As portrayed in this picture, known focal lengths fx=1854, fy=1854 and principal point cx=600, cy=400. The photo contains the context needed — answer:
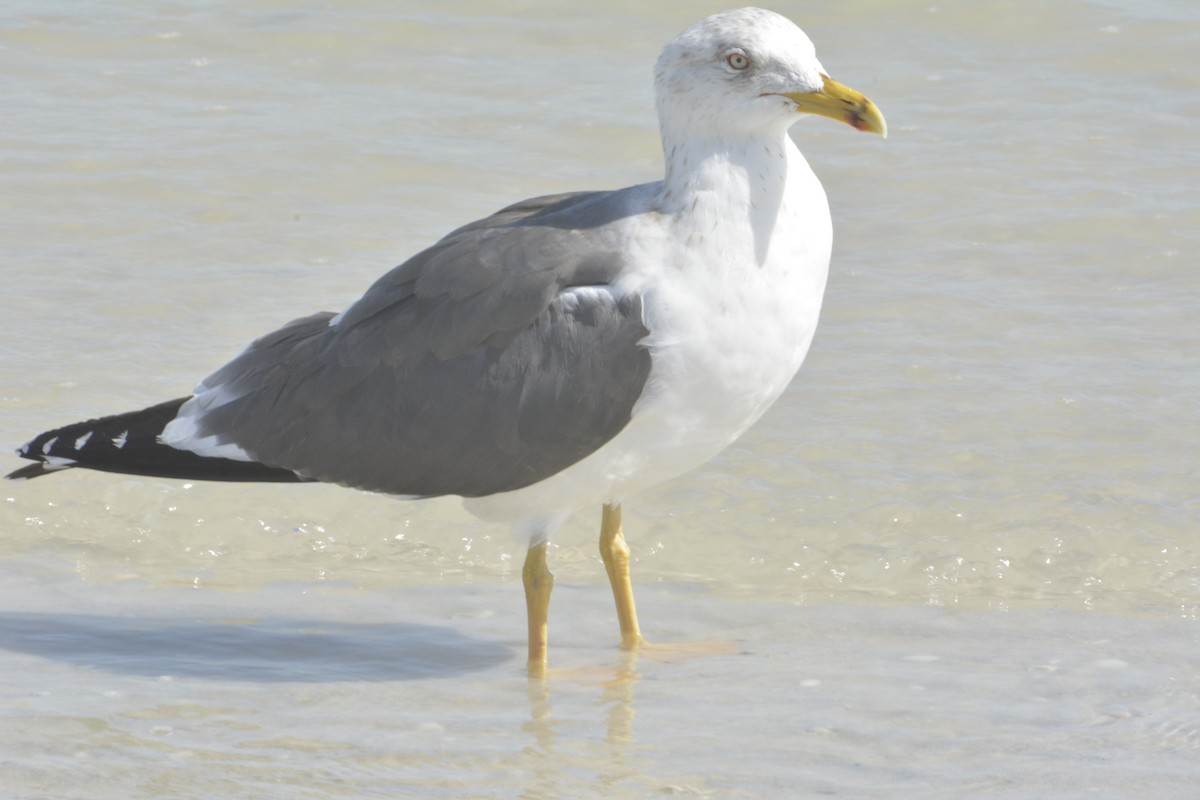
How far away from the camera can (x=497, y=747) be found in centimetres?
425

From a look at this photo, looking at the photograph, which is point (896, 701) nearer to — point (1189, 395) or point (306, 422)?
point (306, 422)

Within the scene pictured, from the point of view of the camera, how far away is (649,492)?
20.0 ft

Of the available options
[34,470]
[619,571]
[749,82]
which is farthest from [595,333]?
[34,470]

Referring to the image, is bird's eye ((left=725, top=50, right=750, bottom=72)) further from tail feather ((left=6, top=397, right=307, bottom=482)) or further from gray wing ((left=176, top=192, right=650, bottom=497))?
tail feather ((left=6, top=397, right=307, bottom=482))

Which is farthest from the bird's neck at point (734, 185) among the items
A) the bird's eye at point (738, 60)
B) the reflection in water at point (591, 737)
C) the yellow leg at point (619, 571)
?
the reflection in water at point (591, 737)

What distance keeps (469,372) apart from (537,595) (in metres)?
0.65

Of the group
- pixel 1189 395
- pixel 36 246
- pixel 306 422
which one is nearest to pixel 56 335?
pixel 36 246

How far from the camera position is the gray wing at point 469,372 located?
460 cm

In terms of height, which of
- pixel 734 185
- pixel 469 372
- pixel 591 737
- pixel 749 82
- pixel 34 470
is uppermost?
pixel 749 82

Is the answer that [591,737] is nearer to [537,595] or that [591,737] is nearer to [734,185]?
[537,595]

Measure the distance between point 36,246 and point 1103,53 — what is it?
19.0 ft

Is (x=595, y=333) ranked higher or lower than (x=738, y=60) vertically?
lower

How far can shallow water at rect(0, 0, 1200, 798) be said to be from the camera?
4.25 metres

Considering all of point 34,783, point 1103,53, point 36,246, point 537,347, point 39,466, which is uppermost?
point 1103,53
